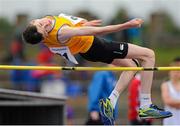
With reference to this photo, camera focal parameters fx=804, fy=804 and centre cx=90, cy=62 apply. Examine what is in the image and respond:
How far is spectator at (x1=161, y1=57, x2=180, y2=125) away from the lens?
452 inches

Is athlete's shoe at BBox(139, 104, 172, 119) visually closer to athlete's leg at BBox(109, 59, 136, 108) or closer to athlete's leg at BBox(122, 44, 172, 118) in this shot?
athlete's leg at BBox(122, 44, 172, 118)

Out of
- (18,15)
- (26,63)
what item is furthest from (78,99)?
(18,15)

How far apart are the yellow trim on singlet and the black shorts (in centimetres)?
8

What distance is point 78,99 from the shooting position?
2052cm

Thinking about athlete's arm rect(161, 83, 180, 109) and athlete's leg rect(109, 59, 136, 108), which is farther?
athlete's arm rect(161, 83, 180, 109)

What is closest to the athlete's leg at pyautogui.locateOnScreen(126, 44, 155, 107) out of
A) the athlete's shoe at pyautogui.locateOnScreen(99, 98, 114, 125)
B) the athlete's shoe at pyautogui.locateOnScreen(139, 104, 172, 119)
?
the athlete's shoe at pyautogui.locateOnScreen(139, 104, 172, 119)

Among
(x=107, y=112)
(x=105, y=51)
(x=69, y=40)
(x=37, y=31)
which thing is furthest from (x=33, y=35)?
(x=107, y=112)

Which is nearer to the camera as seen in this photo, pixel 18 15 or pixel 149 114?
pixel 149 114

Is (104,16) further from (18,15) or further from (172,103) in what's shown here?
(172,103)

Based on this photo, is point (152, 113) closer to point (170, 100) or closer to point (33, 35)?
point (170, 100)

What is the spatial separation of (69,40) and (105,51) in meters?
0.52

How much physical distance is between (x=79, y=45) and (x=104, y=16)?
13.6m

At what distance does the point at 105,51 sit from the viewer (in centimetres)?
1012

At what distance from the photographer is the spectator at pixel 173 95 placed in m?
11.5
